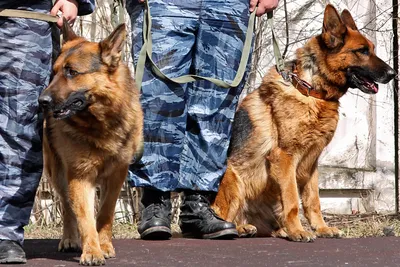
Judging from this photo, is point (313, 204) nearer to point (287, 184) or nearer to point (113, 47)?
point (287, 184)

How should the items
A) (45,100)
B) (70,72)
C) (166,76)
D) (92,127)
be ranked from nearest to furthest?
(45,100) < (70,72) < (92,127) < (166,76)

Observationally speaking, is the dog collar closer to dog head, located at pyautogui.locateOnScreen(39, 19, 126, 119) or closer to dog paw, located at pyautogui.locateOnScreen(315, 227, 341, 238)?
dog paw, located at pyautogui.locateOnScreen(315, 227, 341, 238)

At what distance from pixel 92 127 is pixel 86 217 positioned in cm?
49

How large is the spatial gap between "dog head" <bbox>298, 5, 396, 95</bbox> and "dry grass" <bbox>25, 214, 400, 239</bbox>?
118 centimetres

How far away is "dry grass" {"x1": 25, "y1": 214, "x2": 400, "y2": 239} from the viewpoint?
636cm

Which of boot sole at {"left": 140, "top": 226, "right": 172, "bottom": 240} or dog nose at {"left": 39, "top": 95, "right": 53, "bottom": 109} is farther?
boot sole at {"left": 140, "top": 226, "right": 172, "bottom": 240}

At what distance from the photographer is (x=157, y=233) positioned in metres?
5.11

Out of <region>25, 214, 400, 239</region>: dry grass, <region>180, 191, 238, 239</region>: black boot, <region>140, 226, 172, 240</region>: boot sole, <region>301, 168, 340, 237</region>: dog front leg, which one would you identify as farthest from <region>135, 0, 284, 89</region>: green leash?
<region>25, 214, 400, 239</region>: dry grass

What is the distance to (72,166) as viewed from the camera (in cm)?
436

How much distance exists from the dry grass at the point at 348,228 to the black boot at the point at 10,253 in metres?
2.10

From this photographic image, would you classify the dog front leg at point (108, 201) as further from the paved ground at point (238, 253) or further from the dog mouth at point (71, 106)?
the dog mouth at point (71, 106)

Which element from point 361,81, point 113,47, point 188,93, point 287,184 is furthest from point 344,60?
point 113,47

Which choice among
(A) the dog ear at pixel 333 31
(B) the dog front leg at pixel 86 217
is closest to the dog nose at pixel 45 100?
(B) the dog front leg at pixel 86 217

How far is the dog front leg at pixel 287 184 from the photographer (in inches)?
215
